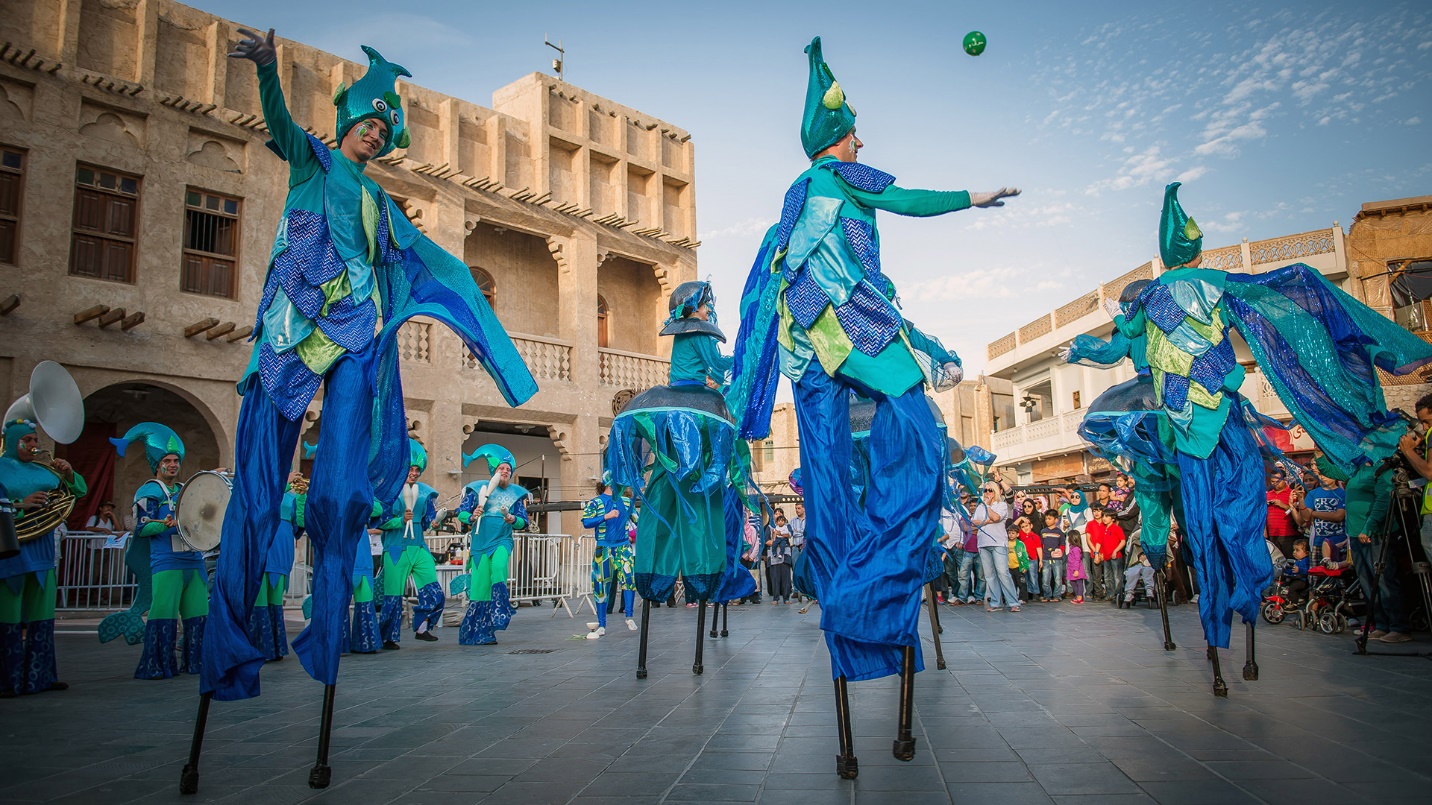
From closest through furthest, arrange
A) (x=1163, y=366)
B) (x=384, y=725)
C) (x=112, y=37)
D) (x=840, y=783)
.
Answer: (x=840, y=783) < (x=384, y=725) < (x=1163, y=366) < (x=112, y=37)

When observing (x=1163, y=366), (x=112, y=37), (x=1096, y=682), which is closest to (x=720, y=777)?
(x=1096, y=682)

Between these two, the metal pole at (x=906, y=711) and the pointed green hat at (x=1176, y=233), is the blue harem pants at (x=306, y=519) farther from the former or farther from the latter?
the pointed green hat at (x=1176, y=233)

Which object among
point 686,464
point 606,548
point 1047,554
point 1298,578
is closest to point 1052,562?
point 1047,554

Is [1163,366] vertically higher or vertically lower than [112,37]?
lower

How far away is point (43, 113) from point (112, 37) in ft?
6.66

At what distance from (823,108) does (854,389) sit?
1.26 meters

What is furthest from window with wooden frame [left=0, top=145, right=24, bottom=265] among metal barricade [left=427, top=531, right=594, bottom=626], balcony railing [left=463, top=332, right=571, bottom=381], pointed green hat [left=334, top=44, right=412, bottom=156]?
pointed green hat [left=334, top=44, right=412, bottom=156]

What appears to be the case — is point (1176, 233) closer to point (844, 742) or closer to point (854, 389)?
point (854, 389)

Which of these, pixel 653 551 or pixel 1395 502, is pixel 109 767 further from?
pixel 1395 502

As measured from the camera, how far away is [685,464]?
6098 mm

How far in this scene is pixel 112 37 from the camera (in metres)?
15.8

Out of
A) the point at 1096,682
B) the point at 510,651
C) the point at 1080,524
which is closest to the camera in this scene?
the point at 1096,682

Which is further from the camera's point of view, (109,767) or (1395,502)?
(1395,502)

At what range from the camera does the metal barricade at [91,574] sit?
1334 cm
